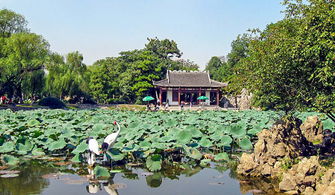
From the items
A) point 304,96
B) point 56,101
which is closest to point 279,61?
point 304,96

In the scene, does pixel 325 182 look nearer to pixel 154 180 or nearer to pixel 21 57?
pixel 154 180

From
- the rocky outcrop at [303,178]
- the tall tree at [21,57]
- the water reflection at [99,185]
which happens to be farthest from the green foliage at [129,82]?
the rocky outcrop at [303,178]

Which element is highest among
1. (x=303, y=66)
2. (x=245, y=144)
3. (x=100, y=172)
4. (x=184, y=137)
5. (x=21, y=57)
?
(x=21, y=57)

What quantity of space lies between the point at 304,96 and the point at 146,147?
3.74 metres

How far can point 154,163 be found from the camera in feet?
23.4

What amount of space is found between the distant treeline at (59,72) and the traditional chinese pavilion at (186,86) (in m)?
1.87

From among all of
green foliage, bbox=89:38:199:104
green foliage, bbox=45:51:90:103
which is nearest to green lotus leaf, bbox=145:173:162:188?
green foliage, bbox=45:51:90:103

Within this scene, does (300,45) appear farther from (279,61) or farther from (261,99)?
(261,99)

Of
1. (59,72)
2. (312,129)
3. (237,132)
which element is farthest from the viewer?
(59,72)

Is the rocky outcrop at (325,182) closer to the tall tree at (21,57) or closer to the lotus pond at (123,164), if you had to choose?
the lotus pond at (123,164)

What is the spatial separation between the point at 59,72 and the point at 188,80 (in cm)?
1430

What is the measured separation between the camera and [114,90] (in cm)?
4031

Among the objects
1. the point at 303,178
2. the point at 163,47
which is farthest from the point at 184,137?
the point at 163,47

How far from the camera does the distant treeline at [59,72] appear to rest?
1114 inches
